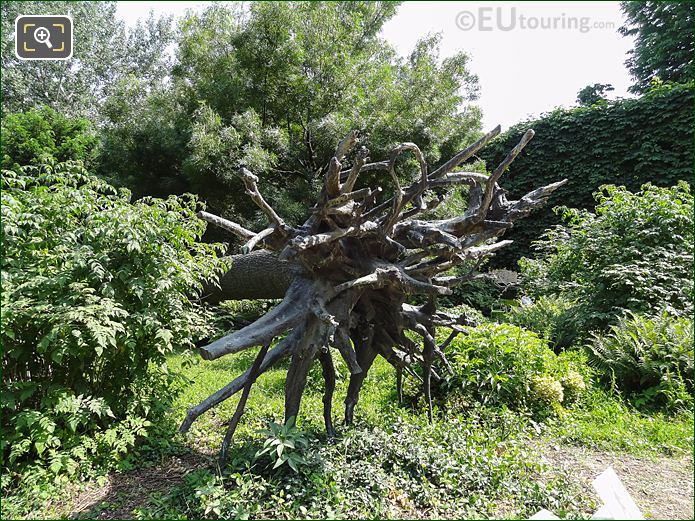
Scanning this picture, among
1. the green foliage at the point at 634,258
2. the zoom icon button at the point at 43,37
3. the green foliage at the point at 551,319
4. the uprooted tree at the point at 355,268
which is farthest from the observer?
the green foliage at the point at 551,319

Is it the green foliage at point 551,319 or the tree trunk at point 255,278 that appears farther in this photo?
the tree trunk at point 255,278

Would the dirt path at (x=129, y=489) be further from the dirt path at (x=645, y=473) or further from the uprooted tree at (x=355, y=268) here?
the dirt path at (x=645, y=473)

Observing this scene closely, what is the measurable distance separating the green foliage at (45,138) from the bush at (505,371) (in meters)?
11.2

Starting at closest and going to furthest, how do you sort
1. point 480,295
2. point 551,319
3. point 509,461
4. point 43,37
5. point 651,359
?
point 509,461 → point 43,37 → point 651,359 → point 551,319 → point 480,295

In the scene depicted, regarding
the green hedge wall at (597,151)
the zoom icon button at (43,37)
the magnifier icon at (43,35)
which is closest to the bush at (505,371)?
the zoom icon button at (43,37)

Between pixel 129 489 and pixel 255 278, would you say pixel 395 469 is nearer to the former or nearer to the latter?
pixel 129 489

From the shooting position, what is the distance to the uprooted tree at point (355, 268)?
304 cm

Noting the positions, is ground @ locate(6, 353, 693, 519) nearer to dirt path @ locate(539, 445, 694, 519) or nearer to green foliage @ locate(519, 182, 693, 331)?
dirt path @ locate(539, 445, 694, 519)

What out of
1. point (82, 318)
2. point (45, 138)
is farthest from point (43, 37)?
point (45, 138)

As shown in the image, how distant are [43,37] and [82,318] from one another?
262 cm

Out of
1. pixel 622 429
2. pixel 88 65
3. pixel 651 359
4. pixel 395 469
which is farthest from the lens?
pixel 88 65

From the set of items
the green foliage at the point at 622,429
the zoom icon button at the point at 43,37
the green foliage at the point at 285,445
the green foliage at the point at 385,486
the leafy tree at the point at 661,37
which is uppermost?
the leafy tree at the point at 661,37

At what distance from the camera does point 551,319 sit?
22.9ft

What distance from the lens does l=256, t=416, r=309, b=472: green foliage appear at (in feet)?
9.41
